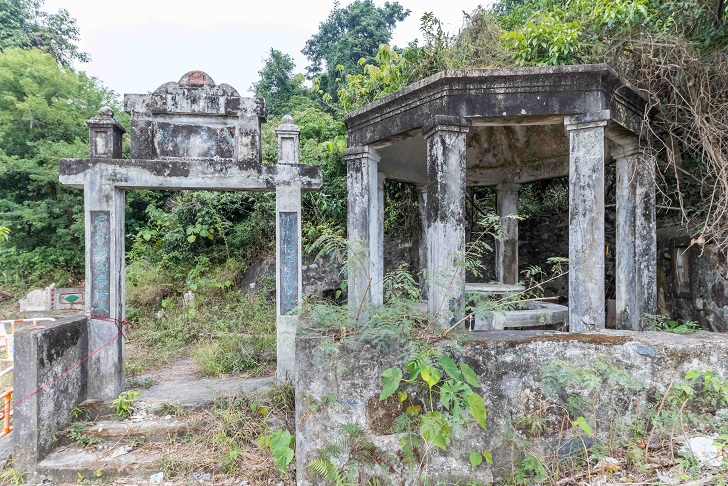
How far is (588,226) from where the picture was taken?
3.67 m

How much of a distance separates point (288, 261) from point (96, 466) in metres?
2.64

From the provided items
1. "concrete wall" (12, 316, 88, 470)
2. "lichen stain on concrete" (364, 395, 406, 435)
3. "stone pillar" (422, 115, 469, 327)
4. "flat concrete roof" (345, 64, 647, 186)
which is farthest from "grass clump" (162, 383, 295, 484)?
"flat concrete roof" (345, 64, 647, 186)

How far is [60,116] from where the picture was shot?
40.9 feet

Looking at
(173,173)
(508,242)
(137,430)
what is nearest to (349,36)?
(508,242)

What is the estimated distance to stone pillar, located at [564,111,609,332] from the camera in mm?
3635

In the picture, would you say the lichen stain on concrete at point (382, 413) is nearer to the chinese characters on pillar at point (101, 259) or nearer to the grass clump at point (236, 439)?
the grass clump at point (236, 439)

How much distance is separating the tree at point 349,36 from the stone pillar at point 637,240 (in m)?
14.4

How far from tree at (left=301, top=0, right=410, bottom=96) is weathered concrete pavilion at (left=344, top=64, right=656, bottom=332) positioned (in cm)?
1408

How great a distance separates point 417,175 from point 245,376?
434 cm

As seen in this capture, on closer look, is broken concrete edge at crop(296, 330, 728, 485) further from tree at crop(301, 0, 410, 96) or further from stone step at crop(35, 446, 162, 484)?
tree at crop(301, 0, 410, 96)

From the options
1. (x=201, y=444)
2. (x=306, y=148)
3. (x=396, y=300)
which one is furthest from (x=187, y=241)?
(x=396, y=300)

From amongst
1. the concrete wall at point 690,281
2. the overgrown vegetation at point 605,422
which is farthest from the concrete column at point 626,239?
the overgrown vegetation at point 605,422

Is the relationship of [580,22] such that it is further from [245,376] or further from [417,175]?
[245,376]

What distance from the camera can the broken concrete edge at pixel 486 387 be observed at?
2980mm
